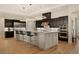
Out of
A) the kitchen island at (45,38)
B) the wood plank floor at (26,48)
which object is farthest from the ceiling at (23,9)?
the wood plank floor at (26,48)

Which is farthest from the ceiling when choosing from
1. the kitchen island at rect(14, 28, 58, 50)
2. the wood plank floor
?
the wood plank floor

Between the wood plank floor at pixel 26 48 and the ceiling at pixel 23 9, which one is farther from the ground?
the ceiling at pixel 23 9

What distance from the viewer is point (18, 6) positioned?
240 centimetres

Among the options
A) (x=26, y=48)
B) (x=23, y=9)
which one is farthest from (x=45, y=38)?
(x=23, y=9)

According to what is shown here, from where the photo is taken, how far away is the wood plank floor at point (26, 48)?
7.85ft

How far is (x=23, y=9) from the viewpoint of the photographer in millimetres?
2406

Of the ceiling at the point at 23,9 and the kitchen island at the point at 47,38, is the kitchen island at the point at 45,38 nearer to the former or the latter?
the kitchen island at the point at 47,38

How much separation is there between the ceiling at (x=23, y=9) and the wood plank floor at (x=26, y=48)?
59cm

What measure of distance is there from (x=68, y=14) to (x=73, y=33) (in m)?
0.44

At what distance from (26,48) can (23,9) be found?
0.90m

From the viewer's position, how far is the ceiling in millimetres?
2357

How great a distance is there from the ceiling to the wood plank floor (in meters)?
0.59

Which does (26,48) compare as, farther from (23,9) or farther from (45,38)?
(23,9)
